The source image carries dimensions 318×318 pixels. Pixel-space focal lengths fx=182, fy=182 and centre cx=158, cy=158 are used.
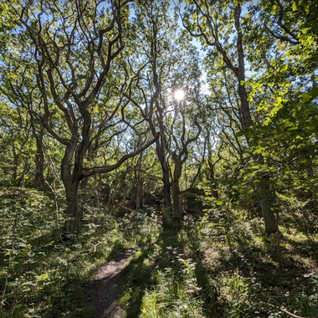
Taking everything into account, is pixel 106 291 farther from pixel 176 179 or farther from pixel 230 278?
pixel 176 179

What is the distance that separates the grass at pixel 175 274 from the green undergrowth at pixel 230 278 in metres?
0.02

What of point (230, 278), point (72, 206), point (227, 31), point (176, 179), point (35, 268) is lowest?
point (230, 278)

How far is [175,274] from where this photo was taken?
16.7 ft

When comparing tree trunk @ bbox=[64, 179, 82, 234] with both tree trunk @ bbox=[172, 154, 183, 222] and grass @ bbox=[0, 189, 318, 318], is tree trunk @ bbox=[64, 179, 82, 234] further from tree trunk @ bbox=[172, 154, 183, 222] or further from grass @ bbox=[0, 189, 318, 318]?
tree trunk @ bbox=[172, 154, 183, 222]

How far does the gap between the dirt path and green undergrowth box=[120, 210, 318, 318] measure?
10.9 inches

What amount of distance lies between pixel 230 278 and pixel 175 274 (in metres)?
1.46

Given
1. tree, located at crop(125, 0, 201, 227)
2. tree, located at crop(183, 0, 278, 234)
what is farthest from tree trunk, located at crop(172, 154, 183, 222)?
tree, located at crop(183, 0, 278, 234)

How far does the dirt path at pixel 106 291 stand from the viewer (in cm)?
416

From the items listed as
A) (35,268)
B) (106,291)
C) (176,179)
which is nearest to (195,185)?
(176,179)

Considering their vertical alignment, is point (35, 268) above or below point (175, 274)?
above

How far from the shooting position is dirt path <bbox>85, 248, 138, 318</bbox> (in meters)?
4.16

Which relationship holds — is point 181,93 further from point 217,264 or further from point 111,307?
point 111,307

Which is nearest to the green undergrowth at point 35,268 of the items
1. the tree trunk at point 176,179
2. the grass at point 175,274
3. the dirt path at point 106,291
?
the grass at point 175,274

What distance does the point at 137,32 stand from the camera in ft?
31.5
